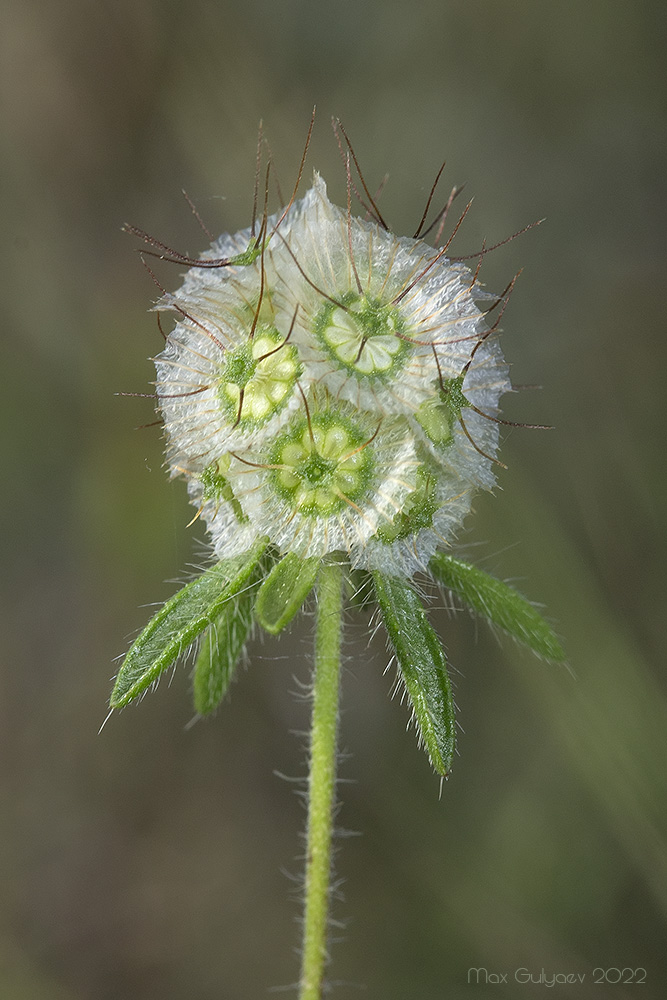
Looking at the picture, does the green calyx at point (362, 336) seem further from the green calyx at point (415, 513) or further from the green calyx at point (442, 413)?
the green calyx at point (415, 513)

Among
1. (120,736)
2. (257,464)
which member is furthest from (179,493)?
(257,464)

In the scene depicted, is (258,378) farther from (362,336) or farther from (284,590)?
(284,590)

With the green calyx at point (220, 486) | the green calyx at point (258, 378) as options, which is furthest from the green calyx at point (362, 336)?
the green calyx at point (220, 486)

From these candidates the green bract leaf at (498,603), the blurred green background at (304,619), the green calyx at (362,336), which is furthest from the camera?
the blurred green background at (304,619)

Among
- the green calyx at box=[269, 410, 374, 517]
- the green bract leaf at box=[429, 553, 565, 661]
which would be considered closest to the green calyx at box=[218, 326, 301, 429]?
the green calyx at box=[269, 410, 374, 517]

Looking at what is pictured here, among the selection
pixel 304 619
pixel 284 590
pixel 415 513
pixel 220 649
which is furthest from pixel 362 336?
pixel 304 619

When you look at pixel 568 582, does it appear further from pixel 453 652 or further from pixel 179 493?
pixel 179 493
